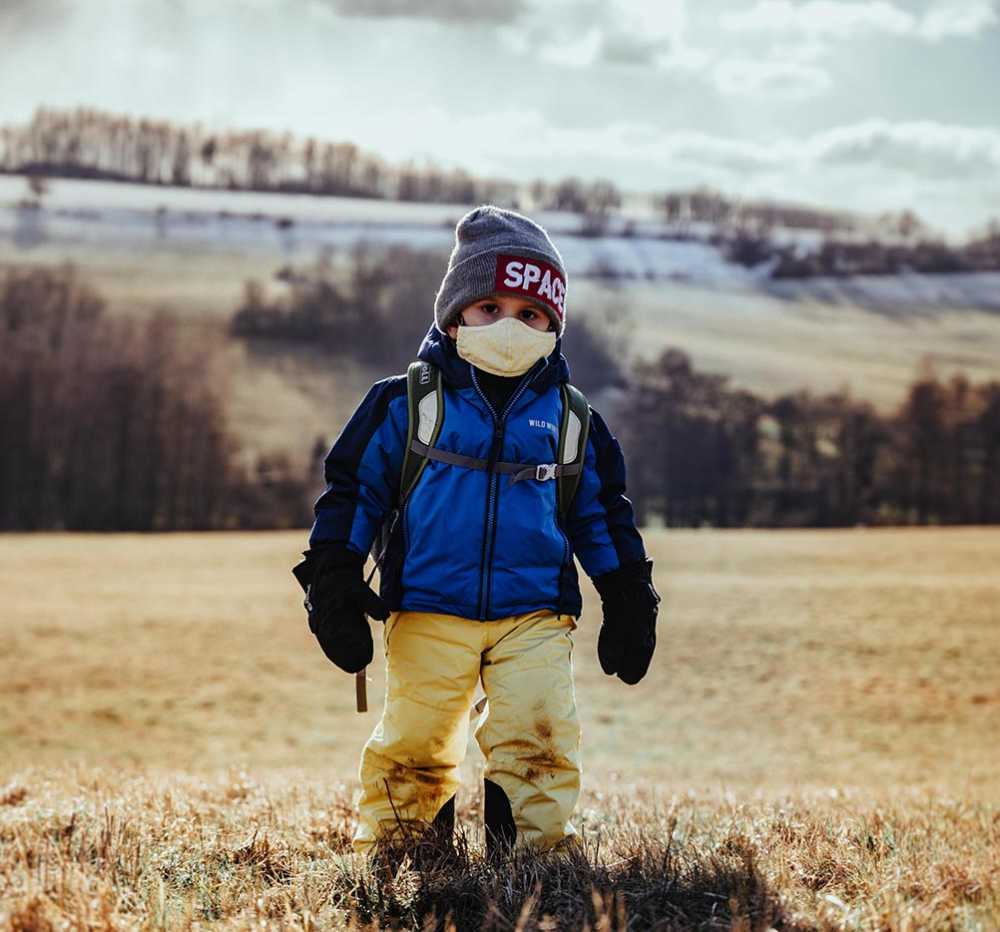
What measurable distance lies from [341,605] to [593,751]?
38.0 feet

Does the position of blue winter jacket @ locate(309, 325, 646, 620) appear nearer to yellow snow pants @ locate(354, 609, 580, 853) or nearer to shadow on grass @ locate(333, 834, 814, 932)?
yellow snow pants @ locate(354, 609, 580, 853)

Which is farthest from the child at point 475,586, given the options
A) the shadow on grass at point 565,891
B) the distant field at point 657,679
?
the distant field at point 657,679

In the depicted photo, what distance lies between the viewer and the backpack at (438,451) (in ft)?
10.8

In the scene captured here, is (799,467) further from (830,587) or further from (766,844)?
(766,844)

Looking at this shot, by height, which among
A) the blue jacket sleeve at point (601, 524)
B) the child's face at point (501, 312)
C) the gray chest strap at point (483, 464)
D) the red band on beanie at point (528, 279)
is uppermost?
the red band on beanie at point (528, 279)

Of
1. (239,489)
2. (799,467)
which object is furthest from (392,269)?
(799,467)

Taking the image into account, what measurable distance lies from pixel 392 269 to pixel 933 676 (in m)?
51.5

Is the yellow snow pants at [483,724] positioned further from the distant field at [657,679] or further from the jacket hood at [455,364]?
the distant field at [657,679]

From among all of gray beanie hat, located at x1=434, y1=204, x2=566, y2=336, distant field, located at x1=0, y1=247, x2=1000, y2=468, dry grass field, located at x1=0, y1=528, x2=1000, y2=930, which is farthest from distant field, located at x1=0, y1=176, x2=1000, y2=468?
gray beanie hat, located at x1=434, y1=204, x2=566, y2=336

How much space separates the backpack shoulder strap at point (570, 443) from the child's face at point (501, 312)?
0.24 m

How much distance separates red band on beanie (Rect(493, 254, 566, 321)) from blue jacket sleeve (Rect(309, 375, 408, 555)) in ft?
1.52

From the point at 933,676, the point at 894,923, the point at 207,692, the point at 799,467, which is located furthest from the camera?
the point at 799,467

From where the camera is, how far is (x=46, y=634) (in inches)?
790

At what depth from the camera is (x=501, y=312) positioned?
3.51 m
